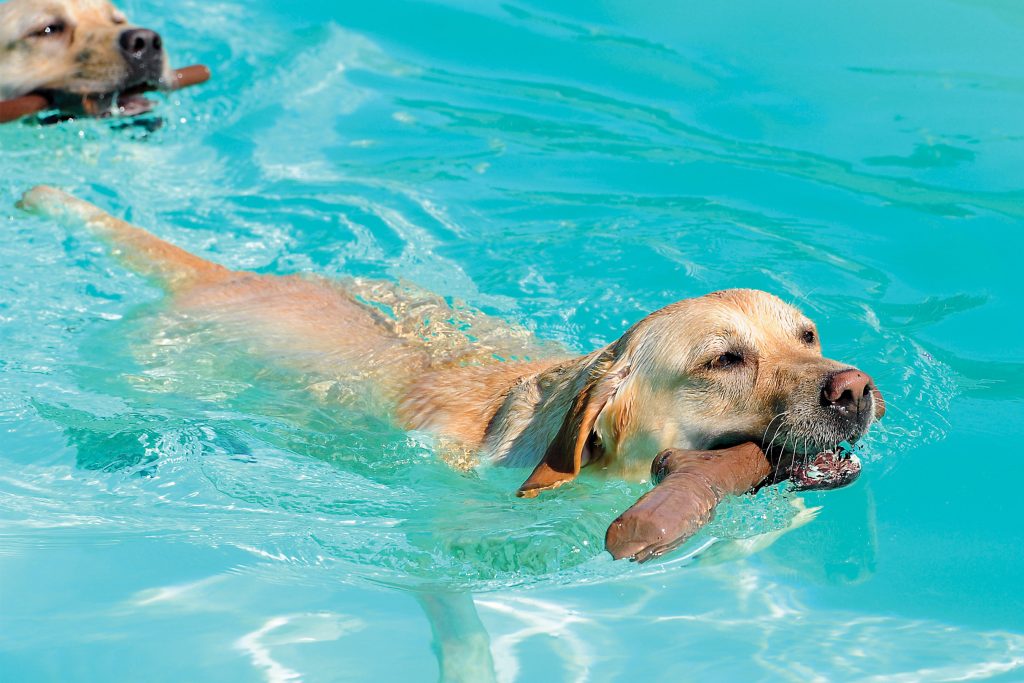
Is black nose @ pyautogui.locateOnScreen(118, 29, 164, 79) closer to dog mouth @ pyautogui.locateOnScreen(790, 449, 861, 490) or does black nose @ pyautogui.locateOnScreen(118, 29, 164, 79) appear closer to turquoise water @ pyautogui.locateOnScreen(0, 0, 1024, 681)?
turquoise water @ pyautogui.locateOnScreen(0, 0, 1024, 681)

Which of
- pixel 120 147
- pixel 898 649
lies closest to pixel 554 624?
pixel 898 649

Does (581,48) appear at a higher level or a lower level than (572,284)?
higher

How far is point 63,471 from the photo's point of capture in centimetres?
584

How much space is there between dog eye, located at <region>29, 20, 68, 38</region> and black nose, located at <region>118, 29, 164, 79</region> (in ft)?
1.55

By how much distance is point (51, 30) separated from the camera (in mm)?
8430

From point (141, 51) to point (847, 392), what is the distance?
582cm

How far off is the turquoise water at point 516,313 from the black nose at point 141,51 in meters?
0.86

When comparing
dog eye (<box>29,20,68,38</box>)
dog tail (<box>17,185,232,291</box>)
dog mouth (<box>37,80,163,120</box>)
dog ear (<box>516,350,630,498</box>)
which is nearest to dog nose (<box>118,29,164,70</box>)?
dog mouth (<box>37,80,163,120</box>)

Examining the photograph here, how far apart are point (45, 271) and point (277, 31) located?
15.9 feet

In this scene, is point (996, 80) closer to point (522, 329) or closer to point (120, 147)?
point (522, 329)

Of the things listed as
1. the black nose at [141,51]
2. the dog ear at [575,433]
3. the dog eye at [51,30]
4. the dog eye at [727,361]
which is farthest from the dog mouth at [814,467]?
the dog eye at [51,30]

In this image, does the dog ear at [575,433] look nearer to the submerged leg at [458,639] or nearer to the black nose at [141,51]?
the submerged leg at [458,639]

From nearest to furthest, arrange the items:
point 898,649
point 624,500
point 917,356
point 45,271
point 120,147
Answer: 1. point 898,649
2. point 624,500
3. point 917,356
4. point 45,271
5. point 120,147

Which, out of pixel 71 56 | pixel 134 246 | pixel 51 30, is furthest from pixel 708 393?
pixel 51 30
